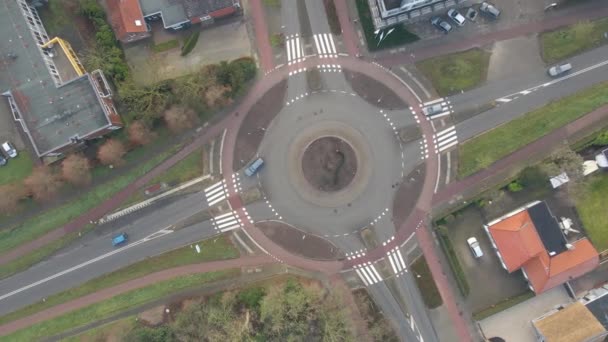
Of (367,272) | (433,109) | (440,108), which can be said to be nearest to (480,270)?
(367,272)

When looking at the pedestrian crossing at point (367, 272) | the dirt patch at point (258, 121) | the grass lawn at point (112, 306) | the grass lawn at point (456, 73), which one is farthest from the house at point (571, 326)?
the dirt patch at point (258, 121)

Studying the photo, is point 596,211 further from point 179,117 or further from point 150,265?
point 150,265

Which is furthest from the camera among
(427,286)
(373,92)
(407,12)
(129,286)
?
(129,286)

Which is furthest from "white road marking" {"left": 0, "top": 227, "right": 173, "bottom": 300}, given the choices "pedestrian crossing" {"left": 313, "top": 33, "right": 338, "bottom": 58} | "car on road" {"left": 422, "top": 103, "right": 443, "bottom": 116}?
"car on road" {"left": 422, "top": 103, "right": 443, "bottom": 116}

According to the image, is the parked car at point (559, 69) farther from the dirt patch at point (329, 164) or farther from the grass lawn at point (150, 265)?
the grass lawn at point (150, 265)

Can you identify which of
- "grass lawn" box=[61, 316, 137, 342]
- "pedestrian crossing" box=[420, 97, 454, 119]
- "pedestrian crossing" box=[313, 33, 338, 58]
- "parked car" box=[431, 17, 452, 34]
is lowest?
"grass lawn" box=[61, 316, 137, 342]

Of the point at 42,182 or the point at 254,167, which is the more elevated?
the point at 42,182

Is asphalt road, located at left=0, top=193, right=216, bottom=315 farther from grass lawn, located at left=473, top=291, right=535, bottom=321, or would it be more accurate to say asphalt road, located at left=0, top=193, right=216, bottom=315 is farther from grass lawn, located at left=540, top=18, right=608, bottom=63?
grass lawn, located at left=540, top=18, right=608, bottom=63
